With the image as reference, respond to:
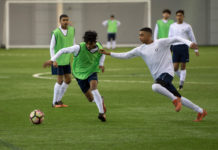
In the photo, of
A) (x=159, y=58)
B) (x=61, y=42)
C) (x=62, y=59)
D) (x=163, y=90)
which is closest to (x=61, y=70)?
(x=62, y=59)

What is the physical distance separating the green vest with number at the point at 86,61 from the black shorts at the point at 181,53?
19.5 ft

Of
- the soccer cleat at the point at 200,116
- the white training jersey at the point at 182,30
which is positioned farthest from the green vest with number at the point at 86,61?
the white training jersey at the point at 182,30

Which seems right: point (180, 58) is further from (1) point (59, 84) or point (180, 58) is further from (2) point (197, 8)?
(2) point (197, 8)

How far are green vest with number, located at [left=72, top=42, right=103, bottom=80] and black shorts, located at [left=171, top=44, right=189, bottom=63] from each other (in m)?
5.93

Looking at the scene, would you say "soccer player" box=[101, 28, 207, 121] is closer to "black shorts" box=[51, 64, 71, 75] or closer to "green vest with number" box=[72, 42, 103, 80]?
"green vest with number" box=[72, 42, 103, 80]

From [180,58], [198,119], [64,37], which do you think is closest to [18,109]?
[64,37]

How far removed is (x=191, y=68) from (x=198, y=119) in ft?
43.5

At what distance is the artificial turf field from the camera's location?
27.0 ft

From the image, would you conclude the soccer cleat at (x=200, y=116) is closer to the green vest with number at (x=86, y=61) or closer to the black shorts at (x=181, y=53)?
the green vest with number at (x=86, y=61)

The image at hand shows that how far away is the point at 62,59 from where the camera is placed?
42.0 ft

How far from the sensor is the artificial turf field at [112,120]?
27.0ft

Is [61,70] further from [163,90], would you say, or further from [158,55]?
[163,90]

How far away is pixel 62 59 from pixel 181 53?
4.78m

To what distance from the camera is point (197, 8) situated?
46031 millimetres
